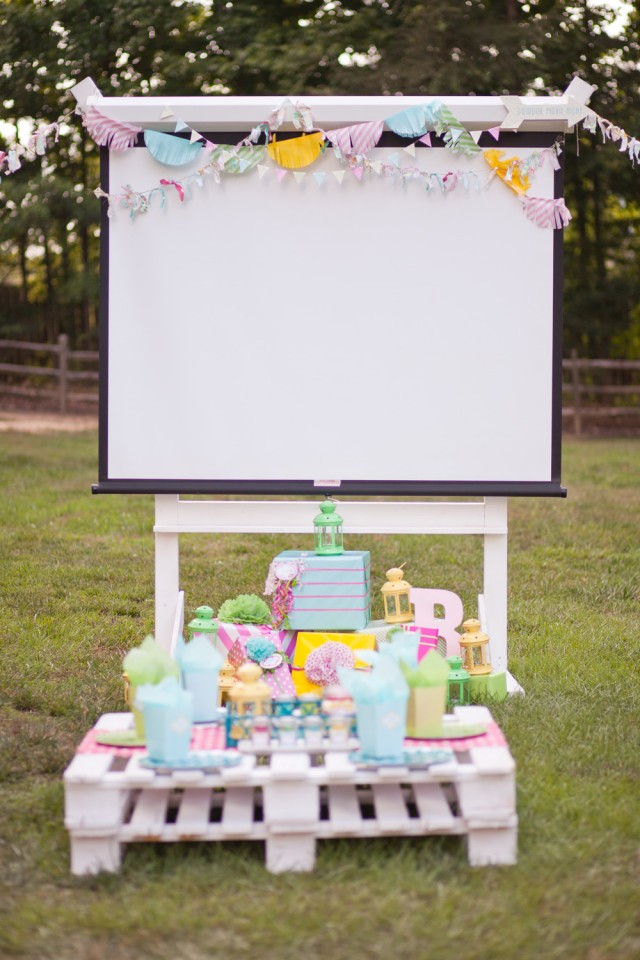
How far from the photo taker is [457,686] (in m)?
3.79

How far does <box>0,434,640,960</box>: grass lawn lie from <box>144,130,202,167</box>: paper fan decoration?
188cm

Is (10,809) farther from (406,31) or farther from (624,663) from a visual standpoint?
(406,31)

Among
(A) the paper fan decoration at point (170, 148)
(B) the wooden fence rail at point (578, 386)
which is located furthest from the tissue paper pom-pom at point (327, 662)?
(B) the wooden fence rail at point (578, 386)

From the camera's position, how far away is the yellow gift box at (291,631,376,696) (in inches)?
146

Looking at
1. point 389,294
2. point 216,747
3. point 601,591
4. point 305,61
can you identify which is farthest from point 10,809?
point 305,61

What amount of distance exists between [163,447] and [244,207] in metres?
A: 0.88

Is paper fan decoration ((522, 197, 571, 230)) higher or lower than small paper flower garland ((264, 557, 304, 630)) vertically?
higher

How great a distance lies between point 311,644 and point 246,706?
0.88 m

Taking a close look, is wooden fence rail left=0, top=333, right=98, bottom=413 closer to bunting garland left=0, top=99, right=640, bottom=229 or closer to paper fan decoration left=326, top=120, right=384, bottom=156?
bunting garland left=0, top=99, right=640, bottom=229

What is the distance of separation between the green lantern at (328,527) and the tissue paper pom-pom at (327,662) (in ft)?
1.21

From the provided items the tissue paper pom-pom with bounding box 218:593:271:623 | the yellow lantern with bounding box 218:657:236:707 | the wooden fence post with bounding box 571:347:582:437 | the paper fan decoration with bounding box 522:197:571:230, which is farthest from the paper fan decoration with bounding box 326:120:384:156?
the wooden fence post with bounding box 571:347:582:437

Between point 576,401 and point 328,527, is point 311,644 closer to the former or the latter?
point 328,527

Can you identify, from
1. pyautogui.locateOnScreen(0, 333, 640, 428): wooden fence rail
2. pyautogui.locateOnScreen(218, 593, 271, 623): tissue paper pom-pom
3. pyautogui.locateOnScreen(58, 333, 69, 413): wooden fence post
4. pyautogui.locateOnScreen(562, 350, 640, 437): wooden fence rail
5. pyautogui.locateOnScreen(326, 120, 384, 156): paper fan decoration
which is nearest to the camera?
pyautogui.locateOnScreen(326, 120, 384, 156): paper fan decoration

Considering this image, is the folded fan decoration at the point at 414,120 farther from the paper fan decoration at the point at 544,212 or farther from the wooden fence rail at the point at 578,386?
the wooden fence rail at the point at 578,386
